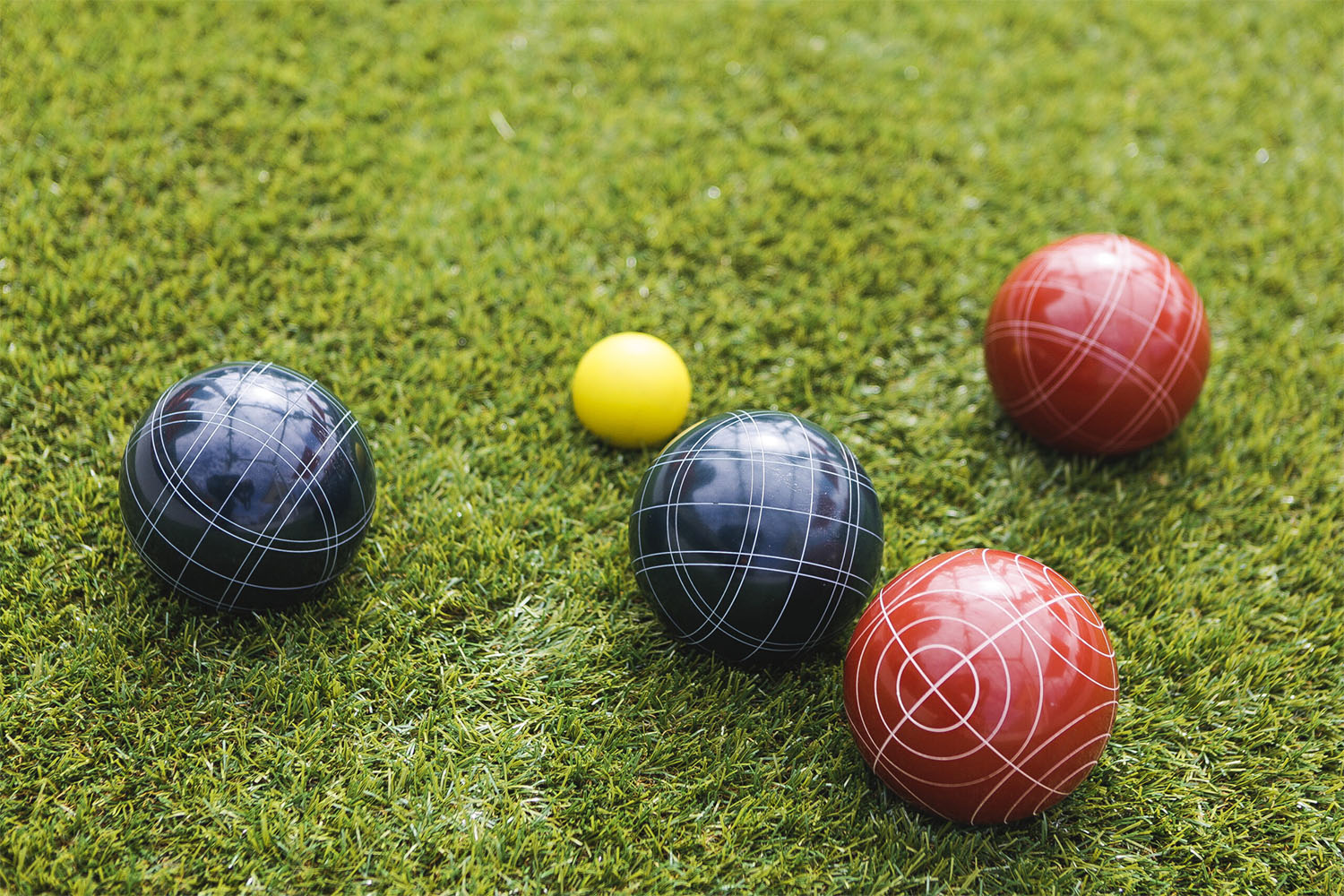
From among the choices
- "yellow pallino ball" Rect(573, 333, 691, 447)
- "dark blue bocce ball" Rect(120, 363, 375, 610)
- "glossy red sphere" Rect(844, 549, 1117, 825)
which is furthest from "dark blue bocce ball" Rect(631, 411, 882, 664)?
"dark blue bocce ball" Rect(120, 363, 375, 610)

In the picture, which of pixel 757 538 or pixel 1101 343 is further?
pixel 1101 343

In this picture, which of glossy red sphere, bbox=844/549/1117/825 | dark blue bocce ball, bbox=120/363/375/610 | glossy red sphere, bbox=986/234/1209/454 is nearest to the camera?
glossy red sphere, bbox=844/549/1117/825

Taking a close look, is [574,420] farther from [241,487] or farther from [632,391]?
[241,487]

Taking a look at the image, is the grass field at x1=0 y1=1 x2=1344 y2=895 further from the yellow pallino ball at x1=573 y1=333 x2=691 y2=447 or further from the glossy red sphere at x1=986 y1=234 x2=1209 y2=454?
the glossy red sphere at x1=986 y1=234 x2=1209 y2=454

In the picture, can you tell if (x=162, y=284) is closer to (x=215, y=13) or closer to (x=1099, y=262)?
(x=215, y=13)

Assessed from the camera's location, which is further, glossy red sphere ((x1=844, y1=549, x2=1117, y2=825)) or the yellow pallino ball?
the yellow pallino ball

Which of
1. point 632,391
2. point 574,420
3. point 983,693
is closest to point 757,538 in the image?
point 983,693

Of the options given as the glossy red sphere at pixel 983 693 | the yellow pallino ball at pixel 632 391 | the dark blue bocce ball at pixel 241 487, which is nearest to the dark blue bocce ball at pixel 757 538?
the glossy red sphere at pixel 983 693
